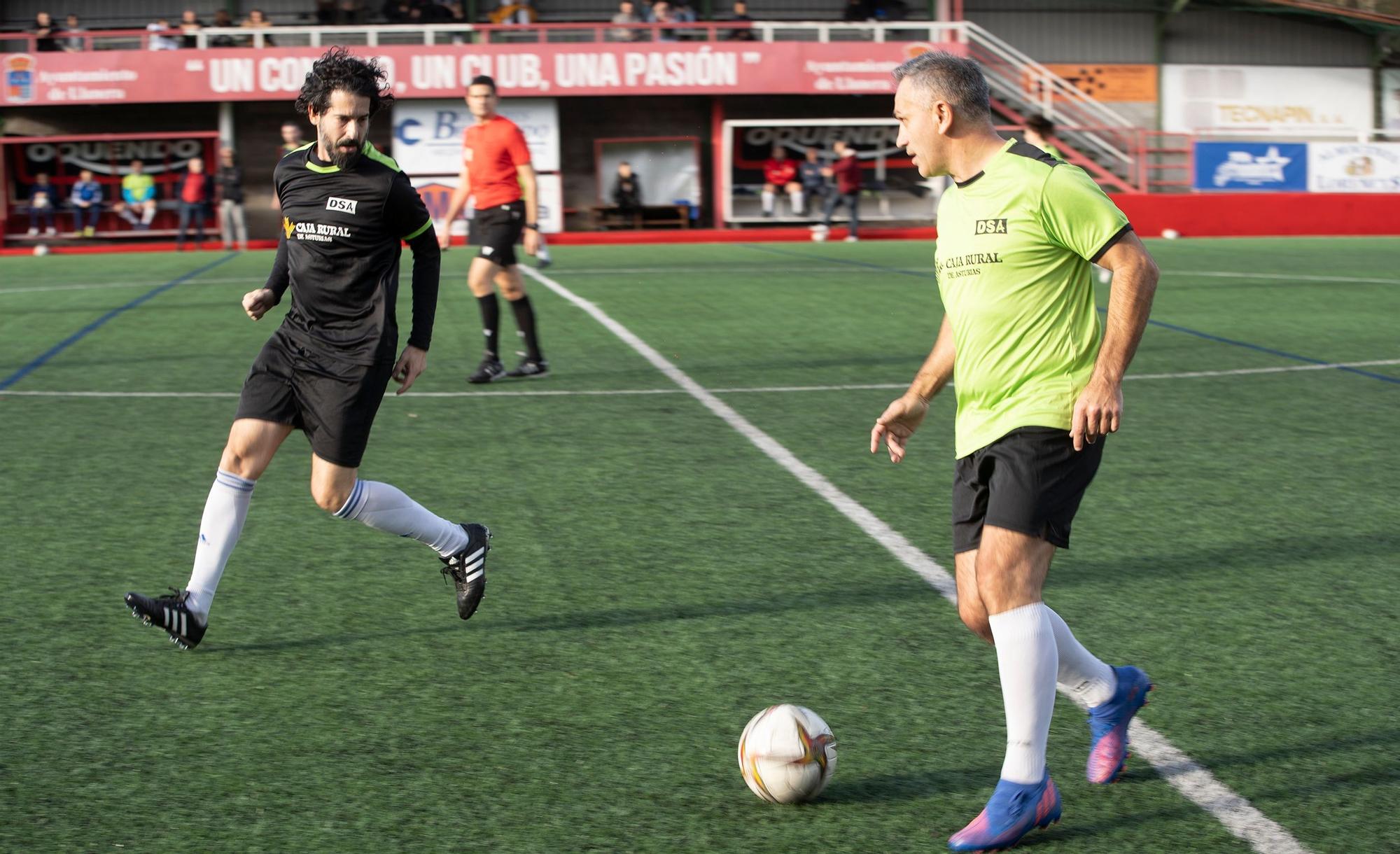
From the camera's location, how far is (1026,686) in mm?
3332

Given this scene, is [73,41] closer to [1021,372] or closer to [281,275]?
[281,275]

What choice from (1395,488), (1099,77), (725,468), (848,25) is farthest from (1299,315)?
(1099,77)

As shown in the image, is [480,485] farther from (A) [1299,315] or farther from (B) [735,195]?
(B) [735,195]

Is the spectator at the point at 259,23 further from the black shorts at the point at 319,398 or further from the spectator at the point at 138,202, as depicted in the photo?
the black shorts at the point at 319,398

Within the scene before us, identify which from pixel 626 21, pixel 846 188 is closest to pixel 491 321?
pixel 846 188

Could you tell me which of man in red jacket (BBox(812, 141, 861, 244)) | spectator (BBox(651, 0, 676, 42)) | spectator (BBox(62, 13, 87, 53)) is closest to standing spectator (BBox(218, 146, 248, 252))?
spectator (BBox(62, 13, 87, 53))

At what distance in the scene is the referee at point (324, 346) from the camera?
15.5ft

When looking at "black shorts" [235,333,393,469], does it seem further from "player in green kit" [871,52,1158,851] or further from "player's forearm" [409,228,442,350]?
"player in green kit" [871,52,1158,851]

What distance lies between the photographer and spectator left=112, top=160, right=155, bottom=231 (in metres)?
31.6

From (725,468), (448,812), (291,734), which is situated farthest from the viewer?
(725,468)

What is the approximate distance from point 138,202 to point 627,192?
1028cm

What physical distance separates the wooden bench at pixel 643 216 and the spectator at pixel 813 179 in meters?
2.64

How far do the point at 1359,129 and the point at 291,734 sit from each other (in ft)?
135

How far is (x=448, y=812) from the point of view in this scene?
11.6 ft
